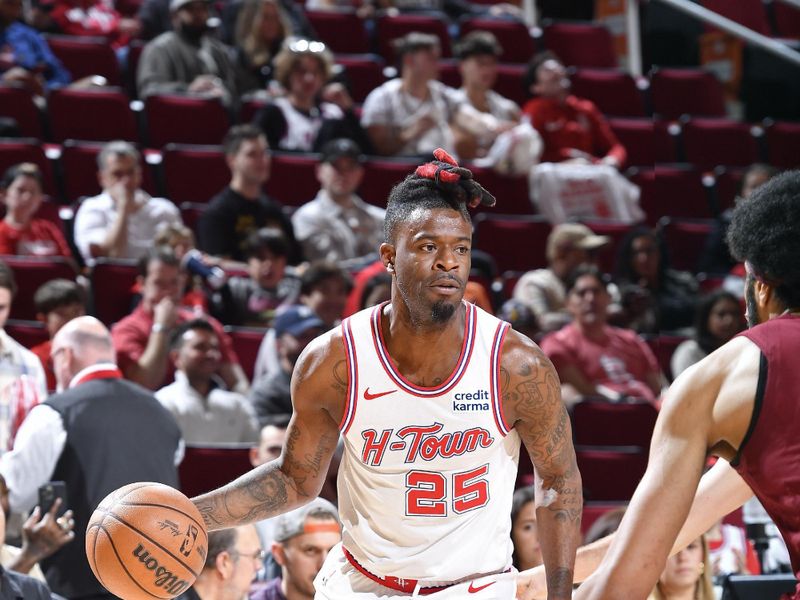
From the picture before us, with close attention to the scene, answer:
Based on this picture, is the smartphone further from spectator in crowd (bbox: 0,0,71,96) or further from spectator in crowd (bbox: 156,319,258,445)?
spectator in crowd (bbox: 0,0,71,96)

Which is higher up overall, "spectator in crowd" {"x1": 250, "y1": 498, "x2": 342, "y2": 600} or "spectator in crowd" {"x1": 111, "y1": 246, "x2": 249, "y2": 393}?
"spectator in crowd" {"x1": 111, "y1": 246, "x2": 249, "y2": 393}

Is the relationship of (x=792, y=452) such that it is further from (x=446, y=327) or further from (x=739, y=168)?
(x=739, y=168)

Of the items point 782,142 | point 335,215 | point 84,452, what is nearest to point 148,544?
point 84,452

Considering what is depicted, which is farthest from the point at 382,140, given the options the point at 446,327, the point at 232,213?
the point at 446,327

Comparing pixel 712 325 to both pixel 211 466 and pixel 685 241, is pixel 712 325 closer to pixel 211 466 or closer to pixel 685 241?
pixel 685 241

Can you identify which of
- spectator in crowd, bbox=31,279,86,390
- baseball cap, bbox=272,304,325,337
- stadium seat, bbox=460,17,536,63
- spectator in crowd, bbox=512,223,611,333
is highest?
stadium seat, bbox=460,17,536,63

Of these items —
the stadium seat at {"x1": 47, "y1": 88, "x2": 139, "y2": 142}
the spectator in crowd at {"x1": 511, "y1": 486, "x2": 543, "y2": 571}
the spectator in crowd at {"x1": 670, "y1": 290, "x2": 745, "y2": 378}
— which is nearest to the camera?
the spectator in crowd at {"x1": 511, "y1": 486, "x2": 543, "y2": 571}

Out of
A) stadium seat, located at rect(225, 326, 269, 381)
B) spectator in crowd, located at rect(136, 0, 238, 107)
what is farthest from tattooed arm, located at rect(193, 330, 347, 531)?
spectator in crowd, located at rect(136, 0, 238, 107)

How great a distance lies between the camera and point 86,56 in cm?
901

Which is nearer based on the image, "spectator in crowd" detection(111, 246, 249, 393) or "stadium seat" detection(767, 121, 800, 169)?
"spectator in crowd" detection(111, 246, 249, 393)

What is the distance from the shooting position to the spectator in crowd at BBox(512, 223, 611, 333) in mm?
7652

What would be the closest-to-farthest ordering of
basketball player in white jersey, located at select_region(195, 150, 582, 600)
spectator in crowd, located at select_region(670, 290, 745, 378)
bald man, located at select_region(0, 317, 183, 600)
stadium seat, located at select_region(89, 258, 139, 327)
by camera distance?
basketball player in white jersey, located at select_region(195, 150, 582, 600) → bald man, located at select_region(0, 317, 183, 600) → stadium seat, located at select_region(89, 258, 139, 327) → spectator in crowd, located at select_region(670, 290, 745, 378)

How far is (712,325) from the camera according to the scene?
7371 mm

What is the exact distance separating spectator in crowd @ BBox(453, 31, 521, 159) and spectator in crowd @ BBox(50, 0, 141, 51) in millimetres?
2393
